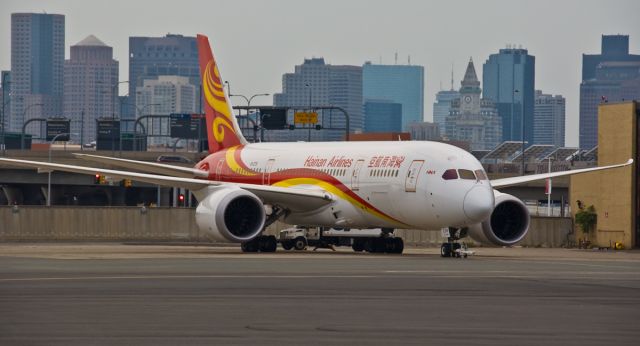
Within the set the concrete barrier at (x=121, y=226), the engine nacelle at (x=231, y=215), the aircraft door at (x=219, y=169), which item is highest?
the aircraft door at (x=219, y=169)

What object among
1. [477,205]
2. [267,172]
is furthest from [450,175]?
[267,172]

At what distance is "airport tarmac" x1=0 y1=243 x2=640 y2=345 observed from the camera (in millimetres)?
20188

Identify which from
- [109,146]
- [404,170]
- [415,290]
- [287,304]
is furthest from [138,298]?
[109,146]

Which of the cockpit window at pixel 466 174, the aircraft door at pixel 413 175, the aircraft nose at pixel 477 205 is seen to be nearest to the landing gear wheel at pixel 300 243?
the aircraft door at pixel 413 175

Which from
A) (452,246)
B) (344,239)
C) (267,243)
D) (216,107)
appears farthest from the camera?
(216,107)

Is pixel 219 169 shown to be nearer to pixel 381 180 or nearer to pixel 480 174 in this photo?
pixel 381 180

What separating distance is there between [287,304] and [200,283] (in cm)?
529

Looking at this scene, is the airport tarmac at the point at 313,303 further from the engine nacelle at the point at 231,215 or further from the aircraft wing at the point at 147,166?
the aircraft wing at the point at 147,166

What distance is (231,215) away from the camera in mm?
49188

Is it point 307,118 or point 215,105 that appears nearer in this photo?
point 215,105

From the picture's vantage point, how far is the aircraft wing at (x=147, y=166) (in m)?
51.8

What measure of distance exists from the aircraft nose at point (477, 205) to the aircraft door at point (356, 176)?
18.6 ft

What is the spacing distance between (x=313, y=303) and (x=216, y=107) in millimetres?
34108

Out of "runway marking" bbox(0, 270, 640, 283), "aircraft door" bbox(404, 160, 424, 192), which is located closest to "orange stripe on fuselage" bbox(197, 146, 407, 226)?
"aircraft door" bbox(404, 160, 424, 192)
